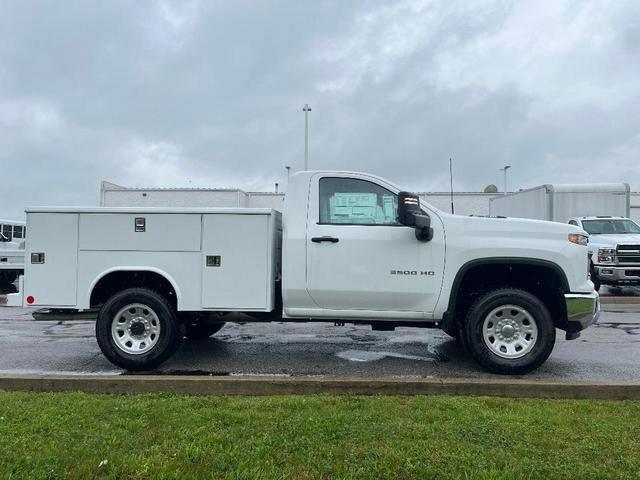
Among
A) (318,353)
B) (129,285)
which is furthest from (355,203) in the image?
(129,285)

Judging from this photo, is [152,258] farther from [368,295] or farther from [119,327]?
[368,295]

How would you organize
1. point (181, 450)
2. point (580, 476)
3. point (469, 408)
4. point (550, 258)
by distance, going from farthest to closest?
point (550, 258), point (469, 408), point (181, 450), point (580, 476)

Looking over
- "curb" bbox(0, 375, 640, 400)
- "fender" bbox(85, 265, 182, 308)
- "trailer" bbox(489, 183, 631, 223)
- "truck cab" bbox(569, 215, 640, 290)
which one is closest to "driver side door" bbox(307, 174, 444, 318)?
"curb" bbox(0, 375, 640, 400)

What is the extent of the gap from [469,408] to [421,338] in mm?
3773

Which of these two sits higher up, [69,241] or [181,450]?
[69,241]

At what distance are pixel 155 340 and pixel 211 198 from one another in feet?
75.5

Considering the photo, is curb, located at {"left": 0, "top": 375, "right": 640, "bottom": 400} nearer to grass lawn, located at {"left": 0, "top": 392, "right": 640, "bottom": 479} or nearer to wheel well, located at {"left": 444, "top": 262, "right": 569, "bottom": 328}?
grass lawn, located at {"left": 0, "top": 392, "right": 640, "bottom": 479}

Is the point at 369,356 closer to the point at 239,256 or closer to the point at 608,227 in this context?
the point at 239,256

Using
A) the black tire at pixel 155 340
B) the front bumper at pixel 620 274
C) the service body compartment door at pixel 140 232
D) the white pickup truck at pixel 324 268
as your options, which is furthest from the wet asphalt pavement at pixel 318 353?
the front bumper at pixel 620 274

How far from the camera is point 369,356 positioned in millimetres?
6828

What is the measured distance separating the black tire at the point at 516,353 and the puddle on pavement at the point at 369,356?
1053 mm

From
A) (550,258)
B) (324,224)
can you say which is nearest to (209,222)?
(324,224)

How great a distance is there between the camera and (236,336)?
27.2ft

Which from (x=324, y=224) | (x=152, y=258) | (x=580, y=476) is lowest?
(x=580, y=476)
